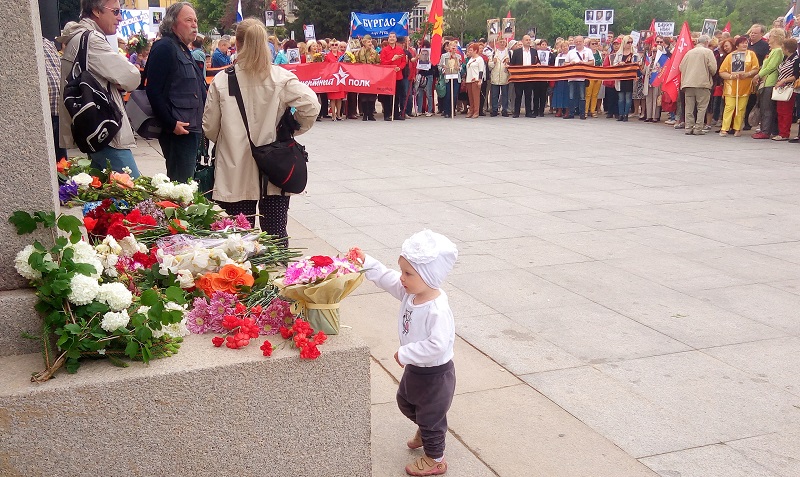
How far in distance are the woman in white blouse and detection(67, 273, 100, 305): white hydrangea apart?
18.6 meters

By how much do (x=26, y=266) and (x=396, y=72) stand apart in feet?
57.7

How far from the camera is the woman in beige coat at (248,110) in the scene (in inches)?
211

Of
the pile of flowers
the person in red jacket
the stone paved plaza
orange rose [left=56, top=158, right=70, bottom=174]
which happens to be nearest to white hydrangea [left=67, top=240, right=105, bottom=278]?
the pile of flowers

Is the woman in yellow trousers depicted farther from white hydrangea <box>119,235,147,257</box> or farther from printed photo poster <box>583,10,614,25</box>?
white hydrangea <box>119,235,147,257</box>

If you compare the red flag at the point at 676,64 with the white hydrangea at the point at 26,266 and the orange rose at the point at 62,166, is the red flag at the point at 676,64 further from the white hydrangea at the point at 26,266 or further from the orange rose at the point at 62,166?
the white hydrangea at the point at 26,266

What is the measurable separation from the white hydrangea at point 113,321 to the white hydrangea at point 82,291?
0.34 feet

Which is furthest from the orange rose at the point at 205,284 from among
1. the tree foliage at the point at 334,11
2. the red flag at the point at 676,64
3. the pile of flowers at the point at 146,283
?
the tree foliage at the point at 334,11

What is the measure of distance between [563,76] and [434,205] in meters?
12.8

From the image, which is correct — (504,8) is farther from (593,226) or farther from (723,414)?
(723,414)

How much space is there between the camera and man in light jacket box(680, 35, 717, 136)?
53.8 ft

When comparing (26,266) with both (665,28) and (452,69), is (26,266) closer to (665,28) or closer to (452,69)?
(452,69)

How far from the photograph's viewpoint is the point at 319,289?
10.3ft

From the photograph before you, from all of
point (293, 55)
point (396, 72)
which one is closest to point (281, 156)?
point (396, 72)

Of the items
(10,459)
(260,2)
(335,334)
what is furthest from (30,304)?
(260,2)
